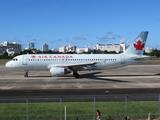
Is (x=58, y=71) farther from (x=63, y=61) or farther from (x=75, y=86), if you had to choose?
(x=75, y=86)

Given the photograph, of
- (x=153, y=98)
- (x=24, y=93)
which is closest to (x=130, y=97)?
(x=153, y=98)

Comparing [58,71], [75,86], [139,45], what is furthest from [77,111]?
[139,45]

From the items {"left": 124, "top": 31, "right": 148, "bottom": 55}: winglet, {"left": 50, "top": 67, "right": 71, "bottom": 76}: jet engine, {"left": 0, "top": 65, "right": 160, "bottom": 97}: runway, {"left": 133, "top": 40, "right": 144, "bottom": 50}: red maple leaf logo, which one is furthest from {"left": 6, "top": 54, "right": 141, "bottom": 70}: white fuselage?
{"left": 50, "top": 67, "right": 71, "bottom": 76}: jet engine

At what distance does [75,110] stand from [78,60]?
22353 millimetres

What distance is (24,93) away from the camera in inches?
936

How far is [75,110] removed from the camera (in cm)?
1652

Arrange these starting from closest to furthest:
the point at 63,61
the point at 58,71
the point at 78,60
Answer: the point at 58,71 → the point at 63,61 → the point at 78,60

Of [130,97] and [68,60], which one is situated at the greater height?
[68,60]

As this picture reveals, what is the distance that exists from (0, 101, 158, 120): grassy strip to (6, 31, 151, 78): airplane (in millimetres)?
18409

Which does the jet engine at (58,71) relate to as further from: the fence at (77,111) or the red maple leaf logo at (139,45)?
the fence at (77,111)

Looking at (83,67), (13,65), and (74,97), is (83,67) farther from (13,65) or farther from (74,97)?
(74,97)

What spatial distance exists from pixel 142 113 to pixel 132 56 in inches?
933

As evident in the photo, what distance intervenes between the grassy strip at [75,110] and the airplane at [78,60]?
18.4 m

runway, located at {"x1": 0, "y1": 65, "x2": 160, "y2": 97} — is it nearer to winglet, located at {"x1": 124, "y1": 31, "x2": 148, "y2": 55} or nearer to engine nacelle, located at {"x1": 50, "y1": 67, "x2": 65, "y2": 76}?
engine nacelle, located at {"x1": 50, "y1": 67, "x2": 65, "y2": 76}
